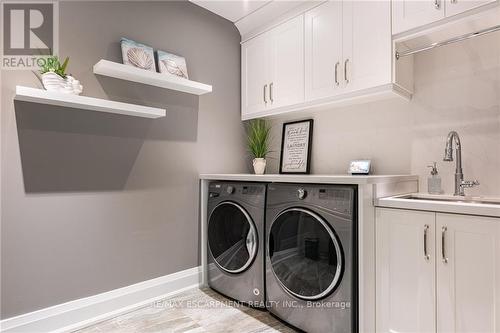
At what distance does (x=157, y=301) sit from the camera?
2.23 meters

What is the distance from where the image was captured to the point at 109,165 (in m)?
2.05

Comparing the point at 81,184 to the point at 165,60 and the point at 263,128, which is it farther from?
the point at 263,128

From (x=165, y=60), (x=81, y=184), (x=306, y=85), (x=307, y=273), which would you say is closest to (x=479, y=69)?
(x=306, y=85)

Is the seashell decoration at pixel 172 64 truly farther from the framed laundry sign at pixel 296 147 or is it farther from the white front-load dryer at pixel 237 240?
the framed laundry sign at pixel 296 147

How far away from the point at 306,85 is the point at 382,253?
1.36 m

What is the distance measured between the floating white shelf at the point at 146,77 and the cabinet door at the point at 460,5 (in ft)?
5.45

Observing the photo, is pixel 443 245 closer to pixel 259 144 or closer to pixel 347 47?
pixel 347 47

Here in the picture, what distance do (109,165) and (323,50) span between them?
Result: 70.2 inches

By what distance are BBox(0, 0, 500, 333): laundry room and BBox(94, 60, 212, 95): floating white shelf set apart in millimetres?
23

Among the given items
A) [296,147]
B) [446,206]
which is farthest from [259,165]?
[446,206]

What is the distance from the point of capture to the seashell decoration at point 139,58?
2.10 m

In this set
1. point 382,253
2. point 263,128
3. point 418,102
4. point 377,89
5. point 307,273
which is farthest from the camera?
point 263,128

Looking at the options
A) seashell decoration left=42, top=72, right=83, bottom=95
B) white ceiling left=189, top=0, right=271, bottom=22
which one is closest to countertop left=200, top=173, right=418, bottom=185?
seashell decoration left=42, top=72, right=83, bottom=95

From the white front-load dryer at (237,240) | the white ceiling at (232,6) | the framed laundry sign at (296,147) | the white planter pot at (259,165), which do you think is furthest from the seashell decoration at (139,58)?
the framed laundry sign at (296,147)
